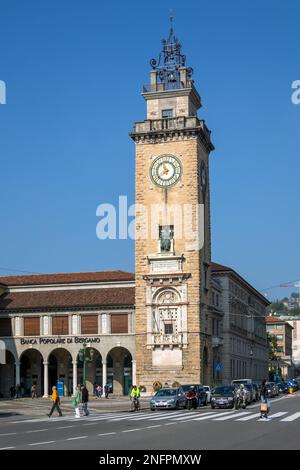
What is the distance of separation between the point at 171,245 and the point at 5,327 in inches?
804

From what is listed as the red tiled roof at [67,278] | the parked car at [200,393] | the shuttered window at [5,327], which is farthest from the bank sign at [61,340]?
the parked car at [200,393]

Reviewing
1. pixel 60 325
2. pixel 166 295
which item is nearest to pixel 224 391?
pixel 166 295

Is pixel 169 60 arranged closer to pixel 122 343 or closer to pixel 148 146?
pixel 148 146

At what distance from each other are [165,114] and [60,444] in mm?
57634

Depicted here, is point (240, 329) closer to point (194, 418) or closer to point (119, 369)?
point (119, 369)

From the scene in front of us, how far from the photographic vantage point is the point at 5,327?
8319cm

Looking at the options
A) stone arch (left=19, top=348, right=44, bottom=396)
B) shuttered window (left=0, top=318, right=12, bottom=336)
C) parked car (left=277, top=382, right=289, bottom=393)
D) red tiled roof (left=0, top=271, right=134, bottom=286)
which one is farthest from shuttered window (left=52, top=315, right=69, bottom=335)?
parked car (left=277, top=382, right=289, bottom=393)

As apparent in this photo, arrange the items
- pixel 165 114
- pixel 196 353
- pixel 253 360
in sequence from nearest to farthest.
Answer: pixel 196 353
pixel 165 114
pixel 253 360

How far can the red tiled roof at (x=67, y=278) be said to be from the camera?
281ft

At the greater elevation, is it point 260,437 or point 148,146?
point 148,146

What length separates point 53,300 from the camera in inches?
3260

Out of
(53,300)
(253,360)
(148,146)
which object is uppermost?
(148,146)
